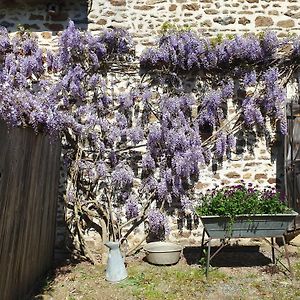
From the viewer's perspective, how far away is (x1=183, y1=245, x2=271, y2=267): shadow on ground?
465 cm

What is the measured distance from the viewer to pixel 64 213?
5.14 m

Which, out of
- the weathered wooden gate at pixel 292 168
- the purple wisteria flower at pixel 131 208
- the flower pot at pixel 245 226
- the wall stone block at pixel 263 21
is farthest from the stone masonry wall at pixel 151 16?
the flower pot at pixel 245 226

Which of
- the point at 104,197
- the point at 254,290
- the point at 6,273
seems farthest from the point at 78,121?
the point at 254,290

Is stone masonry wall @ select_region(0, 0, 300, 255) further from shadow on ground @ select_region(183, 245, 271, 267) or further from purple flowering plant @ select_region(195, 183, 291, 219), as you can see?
shadow on ground @ select_region(183, 245, 271, 267)

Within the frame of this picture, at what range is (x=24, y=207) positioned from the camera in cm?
337

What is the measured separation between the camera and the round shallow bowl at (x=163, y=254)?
4637mm

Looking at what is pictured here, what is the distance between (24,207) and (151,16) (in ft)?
11.4

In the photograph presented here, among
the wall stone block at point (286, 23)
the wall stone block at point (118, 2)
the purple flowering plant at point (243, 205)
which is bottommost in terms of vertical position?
the purple flowering plant at point (243, 205)

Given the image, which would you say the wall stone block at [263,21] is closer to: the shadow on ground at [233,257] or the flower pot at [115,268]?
the shadow on ground at [233,257]

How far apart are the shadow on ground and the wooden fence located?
1808mm

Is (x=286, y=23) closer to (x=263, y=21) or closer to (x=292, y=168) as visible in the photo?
(x=263, y=21)

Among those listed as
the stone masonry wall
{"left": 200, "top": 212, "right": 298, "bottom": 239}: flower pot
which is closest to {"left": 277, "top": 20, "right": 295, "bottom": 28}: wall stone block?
the stone masonry wall

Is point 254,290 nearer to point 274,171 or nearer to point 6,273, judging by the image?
point 274,171

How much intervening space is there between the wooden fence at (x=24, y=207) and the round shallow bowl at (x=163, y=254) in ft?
4.01
